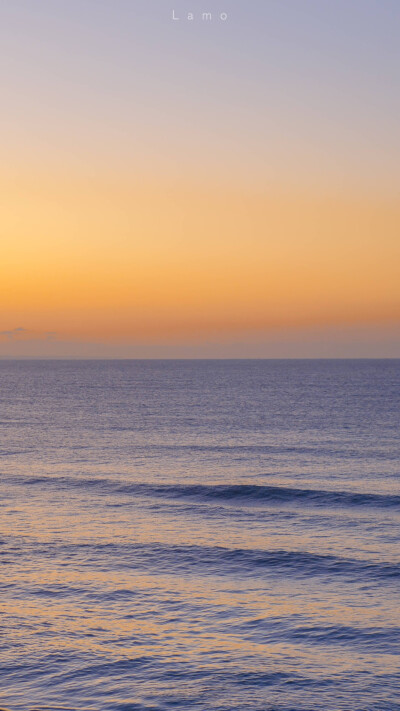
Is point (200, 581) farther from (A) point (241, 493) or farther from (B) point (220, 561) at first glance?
(A) point (241, 493)

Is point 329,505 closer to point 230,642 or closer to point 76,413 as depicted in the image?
point 230,642

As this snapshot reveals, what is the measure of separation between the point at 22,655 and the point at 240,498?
2722 centimetres

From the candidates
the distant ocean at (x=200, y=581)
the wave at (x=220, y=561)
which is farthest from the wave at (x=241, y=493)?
the wave at (x=220, y=561)

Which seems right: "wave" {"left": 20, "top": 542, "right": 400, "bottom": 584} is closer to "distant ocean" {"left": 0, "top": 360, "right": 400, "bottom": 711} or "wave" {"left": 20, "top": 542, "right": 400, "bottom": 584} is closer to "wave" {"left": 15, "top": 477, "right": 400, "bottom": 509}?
"distant ocean" {"left": 0, "top": 360, "right": 400, "bottom": 711}

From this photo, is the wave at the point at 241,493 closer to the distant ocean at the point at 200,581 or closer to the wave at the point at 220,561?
the distant ocean at the point at 200,581

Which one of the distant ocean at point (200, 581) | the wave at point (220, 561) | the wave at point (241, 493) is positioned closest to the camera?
the distant ocean at point (200, 581)

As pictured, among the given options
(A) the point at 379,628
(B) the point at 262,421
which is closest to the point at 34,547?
(A) the point at 379,628

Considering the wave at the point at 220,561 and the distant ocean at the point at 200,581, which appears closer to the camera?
the distant ocean at the point at 200,581

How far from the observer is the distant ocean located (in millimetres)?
20156

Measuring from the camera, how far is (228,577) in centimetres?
2962

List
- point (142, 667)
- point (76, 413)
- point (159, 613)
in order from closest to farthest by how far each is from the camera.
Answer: point (142, 667) < point (159, 613) < point (76, 413)

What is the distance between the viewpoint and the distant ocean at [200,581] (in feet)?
66.1

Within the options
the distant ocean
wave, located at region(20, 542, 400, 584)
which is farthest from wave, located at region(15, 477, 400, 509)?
wave, located at region(20, 542, 400, 584)

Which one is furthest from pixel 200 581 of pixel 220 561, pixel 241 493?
pixel 241 493
